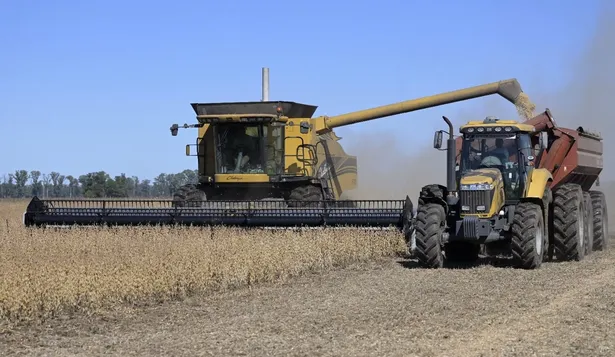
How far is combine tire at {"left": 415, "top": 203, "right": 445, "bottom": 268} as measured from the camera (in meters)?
12.0

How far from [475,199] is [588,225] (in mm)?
3169

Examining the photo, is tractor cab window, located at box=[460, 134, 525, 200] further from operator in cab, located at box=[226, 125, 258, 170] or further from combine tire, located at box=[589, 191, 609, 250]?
operator in cab, located at box=[226, 125, 258, 170]

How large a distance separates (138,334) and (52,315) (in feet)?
3.71

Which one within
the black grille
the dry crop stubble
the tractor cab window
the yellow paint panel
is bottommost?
the dry crop stubble

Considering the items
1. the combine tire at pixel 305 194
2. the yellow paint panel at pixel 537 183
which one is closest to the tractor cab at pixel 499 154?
the yellow paint panel at pixel 537 183

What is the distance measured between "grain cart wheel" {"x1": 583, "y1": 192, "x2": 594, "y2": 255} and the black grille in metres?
2.81

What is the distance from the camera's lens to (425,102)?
63.0ft

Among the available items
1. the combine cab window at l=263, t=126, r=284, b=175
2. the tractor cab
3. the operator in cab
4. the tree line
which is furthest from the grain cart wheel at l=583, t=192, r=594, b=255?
the tree line

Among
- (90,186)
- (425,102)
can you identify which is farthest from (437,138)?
(90,186)

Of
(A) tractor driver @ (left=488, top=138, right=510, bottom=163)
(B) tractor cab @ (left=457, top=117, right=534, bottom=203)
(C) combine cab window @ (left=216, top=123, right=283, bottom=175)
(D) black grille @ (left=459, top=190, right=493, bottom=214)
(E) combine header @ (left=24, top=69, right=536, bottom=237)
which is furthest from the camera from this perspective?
(C) combine cab window @ (left=216, top=123, right=283, bottom=175)

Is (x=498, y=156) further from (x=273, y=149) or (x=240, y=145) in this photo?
(x=240, y=145)

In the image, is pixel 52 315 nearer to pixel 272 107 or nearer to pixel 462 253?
pixel 462 253

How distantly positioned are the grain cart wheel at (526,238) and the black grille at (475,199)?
392 mm

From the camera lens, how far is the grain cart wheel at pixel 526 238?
11.8 meters
